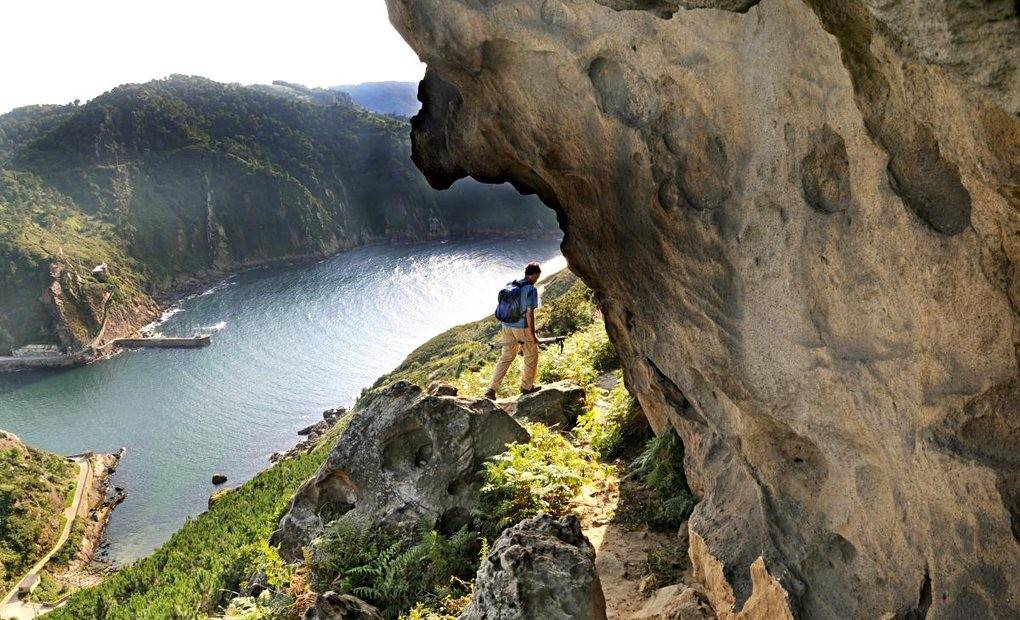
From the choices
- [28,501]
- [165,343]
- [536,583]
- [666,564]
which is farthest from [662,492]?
[165,343]

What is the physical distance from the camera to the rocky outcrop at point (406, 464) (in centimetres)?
1100

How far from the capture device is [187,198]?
14275 centimetres

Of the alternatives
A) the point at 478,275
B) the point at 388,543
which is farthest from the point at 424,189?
the point at 388,543

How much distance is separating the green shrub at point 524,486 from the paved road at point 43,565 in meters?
35.6

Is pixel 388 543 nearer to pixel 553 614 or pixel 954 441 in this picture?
pixel 553 614

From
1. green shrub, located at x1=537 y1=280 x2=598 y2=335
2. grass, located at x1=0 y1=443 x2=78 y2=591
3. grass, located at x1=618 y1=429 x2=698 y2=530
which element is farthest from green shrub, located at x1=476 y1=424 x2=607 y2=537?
grass, located at x1=0 y1=443 x2=78 y2=591

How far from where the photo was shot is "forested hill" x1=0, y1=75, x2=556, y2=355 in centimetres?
10712

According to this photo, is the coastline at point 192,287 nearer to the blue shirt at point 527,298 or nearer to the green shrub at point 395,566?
the blue shirt at point 527,298

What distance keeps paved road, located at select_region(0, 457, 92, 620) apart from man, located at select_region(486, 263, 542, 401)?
34272 millimetres

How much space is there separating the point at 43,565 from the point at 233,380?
3270 centimetres

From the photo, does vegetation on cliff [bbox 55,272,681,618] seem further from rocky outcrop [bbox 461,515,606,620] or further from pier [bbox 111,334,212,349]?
pier [bbox 111,334,212,349]

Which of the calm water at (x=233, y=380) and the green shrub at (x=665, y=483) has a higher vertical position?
the green shrub at (x=665, y=483)

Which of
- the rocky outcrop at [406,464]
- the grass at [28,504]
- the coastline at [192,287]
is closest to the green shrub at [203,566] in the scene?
the rocky outcrop at [406,464]

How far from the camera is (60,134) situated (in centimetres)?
14650
